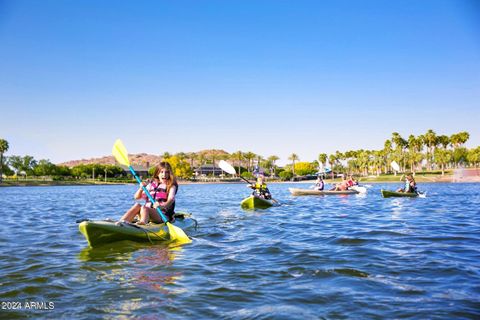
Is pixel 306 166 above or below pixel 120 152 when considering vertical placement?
above

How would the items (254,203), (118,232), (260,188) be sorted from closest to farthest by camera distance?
1. (118,232)
2. (254,203)
3. (260,188)

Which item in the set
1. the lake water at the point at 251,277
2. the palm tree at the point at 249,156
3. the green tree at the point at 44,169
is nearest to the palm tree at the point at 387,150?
the palm tree at the point at 249,156

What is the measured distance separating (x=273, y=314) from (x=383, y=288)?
1.79 meters

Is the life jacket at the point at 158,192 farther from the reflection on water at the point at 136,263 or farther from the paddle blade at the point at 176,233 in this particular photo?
the reflection on water at the point at 136,263

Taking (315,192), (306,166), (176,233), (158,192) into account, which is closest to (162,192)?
(158,192)

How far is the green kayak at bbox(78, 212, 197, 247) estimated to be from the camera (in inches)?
303

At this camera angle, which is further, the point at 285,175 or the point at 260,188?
the point at 285,175

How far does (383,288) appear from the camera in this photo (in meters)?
5.12

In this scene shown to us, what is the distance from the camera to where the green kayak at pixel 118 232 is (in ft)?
25.3

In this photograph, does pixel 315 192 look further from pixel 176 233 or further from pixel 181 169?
pixel 181 169

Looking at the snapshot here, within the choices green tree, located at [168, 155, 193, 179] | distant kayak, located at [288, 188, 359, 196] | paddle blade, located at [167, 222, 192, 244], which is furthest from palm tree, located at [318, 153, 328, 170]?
paddle blade, located at [167, 222, 192, 244]

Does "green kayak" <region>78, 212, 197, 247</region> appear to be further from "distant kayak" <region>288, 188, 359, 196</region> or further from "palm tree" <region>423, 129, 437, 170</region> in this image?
"palm tree" <region>423, 129, 437, 170</region>

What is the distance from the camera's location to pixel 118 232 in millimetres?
7930

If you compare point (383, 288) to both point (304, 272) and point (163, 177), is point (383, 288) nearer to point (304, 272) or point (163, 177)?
point (304, 272)
